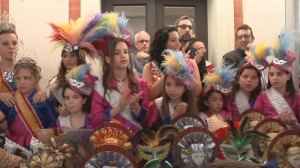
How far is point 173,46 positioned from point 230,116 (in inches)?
25.7

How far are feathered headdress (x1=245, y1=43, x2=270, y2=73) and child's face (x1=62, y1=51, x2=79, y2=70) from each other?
122 cm

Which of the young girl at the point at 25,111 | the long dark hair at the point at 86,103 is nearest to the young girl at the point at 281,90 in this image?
the long dark hair at the point at 86,103

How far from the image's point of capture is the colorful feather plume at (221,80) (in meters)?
3.36

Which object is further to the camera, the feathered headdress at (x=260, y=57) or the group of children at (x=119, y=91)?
the feathered headdress at (x=260, y=57)

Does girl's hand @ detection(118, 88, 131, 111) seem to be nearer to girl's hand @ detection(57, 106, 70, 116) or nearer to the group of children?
the group of children

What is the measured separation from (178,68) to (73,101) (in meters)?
0.69

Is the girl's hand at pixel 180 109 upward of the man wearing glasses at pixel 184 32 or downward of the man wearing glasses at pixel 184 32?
downward

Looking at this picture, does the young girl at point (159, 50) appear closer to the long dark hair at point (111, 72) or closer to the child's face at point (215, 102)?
the child's face at point (215, 102)

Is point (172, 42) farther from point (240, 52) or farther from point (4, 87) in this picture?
point (4, 87)

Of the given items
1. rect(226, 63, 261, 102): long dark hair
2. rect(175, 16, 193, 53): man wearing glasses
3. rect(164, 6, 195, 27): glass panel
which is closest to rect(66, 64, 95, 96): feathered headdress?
rect(226, 63, 261, 102): long dark hair

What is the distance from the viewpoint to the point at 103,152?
2.06m

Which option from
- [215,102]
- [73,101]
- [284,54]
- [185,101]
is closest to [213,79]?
[215,102]

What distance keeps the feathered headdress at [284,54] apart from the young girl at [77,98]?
1232 millimetres

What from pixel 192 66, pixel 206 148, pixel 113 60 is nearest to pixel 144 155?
pixel 206 148
